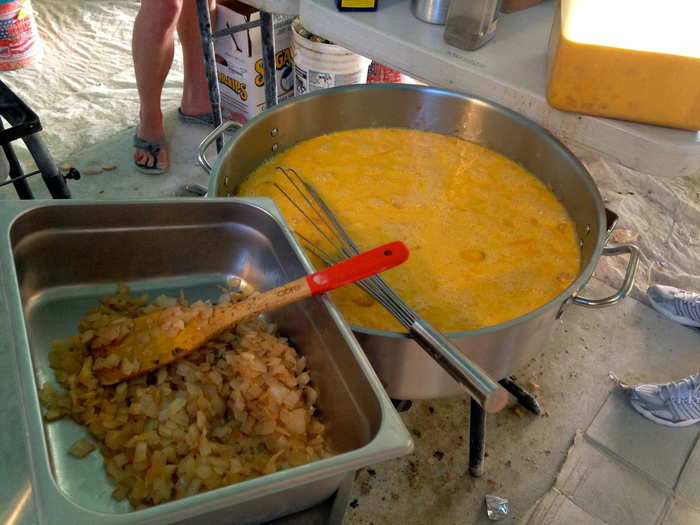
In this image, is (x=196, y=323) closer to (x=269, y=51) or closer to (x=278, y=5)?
(x=278, y=5)

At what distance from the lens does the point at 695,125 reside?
1021 mm

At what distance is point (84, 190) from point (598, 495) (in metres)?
1.79

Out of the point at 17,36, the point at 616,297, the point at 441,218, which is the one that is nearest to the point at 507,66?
the point at 441,218

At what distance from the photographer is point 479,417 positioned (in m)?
1.20

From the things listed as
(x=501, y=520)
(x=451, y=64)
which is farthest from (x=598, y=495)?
(x=451, y=64)

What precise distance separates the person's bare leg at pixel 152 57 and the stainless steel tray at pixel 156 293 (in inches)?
49.9

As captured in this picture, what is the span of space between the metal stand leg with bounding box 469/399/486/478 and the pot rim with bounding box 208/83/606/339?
0.35 m

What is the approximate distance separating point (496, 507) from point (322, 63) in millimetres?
1357

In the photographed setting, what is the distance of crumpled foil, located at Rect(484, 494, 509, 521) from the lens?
1254 millimetres

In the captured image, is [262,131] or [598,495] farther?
[598,495]

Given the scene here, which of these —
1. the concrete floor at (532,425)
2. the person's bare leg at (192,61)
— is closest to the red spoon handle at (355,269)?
the concrete floor at (532,425)

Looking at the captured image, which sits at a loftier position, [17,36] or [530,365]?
[17,36]

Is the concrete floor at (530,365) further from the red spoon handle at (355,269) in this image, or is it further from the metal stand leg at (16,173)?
the red spoon handle at (355,269)

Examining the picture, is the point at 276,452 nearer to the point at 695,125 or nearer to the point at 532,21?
Result: the point at 695,125
